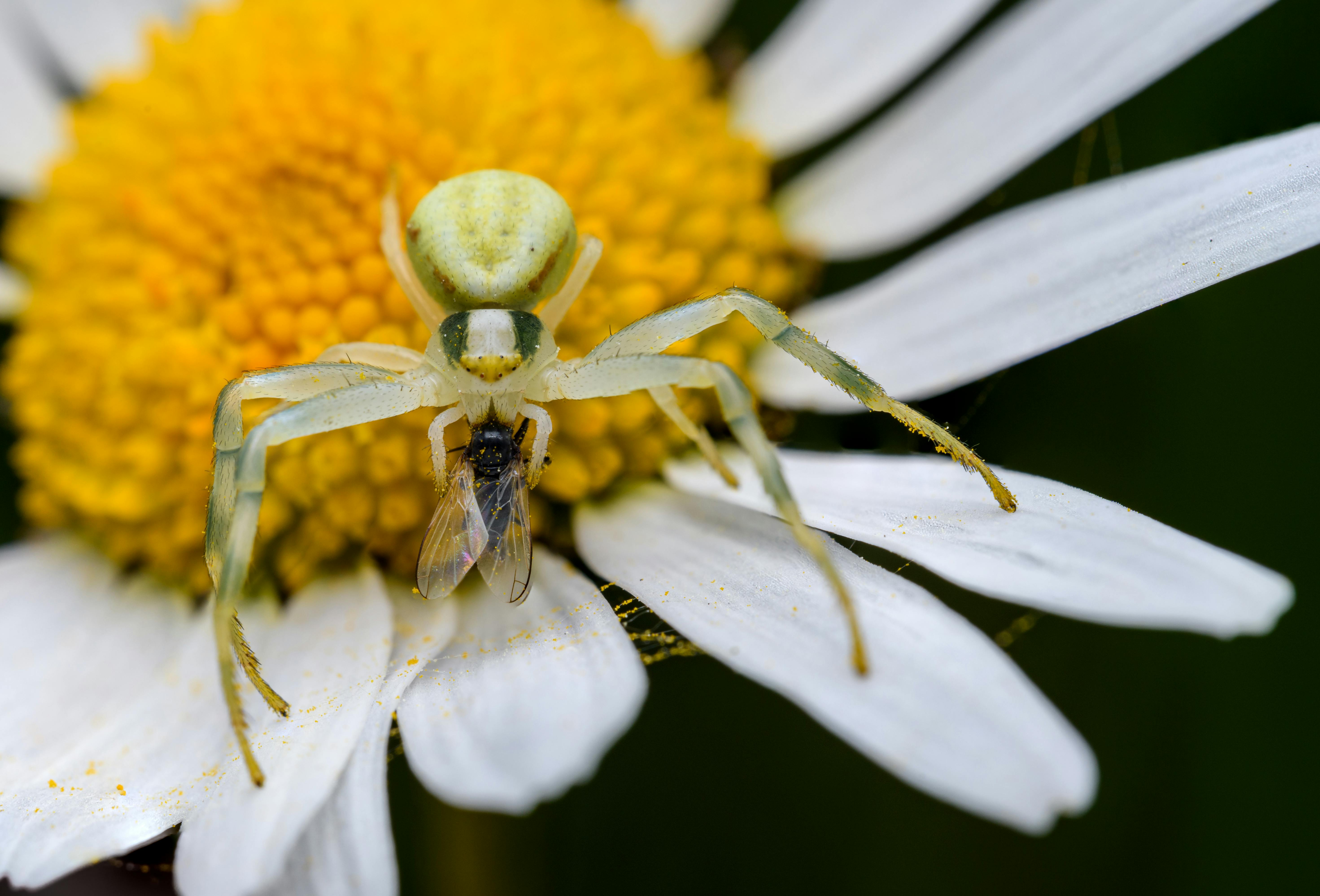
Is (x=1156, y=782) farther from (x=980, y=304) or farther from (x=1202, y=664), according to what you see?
(x=980, y=304)

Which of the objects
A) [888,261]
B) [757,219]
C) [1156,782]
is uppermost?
[757,219]

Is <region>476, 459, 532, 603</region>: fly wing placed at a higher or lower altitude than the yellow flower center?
lower

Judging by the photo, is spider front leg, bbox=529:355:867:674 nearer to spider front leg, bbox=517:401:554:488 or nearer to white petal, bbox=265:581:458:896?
spider front leg, bbox=517:401:554:488

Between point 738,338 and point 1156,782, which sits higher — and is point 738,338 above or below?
above

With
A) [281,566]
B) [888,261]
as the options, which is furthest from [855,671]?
[888,261]

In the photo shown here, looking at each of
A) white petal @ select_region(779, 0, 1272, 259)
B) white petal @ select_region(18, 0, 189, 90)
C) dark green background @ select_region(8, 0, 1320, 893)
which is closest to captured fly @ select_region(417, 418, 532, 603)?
dark green background @ select_region(8, 0, 1320, 893)

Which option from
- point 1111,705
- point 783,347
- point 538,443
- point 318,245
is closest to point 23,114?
point 318,245
